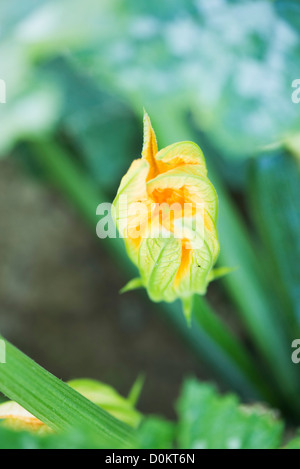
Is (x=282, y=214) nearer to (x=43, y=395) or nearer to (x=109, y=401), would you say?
(x=109, y=401)

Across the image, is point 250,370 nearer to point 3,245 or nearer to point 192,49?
point 192,49

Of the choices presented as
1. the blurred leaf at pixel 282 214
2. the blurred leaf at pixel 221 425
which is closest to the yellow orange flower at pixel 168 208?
the blurred leaf at pixel 221 425

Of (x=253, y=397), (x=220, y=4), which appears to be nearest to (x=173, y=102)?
(x=220, y=4)

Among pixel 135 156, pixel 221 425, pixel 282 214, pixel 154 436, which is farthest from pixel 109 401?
pixel 135 156

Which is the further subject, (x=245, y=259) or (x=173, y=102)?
(x=245, y=259)

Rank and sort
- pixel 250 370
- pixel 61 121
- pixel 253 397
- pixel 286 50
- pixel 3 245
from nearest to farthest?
pixel 286 50
pixel 250 370
pixel 253 397
pixel 61 121
pixel 3 245
